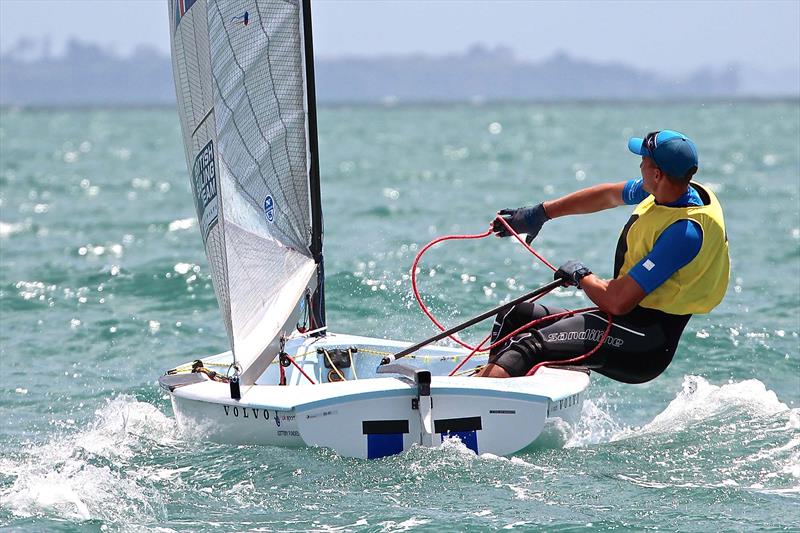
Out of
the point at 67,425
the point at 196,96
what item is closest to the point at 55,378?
the point at 67,425

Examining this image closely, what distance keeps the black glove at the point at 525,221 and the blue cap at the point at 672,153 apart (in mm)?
769

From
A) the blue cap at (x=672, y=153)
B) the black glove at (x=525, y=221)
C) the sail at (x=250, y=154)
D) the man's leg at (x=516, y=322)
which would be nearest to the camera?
the blue cap at (x=672, y=153)

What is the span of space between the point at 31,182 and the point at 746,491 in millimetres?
17349

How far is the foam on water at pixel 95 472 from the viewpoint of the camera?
4508 mm

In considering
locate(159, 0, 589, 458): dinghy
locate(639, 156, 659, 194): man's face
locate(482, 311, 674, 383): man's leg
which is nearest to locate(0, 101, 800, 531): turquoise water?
locate(159, 0, 589, 458): dinghy

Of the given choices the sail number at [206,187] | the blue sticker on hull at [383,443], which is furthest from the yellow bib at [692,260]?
the sail number at [206,187]

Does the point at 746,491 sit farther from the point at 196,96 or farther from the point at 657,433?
the point at 196,96

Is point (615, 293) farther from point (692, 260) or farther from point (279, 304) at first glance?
point (279, 304)

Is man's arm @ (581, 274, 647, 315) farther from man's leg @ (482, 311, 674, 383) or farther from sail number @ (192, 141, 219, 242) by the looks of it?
sail number @ (192, 141, 219, 242)

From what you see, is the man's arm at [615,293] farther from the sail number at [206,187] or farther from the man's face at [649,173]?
the sail number at [206,187]

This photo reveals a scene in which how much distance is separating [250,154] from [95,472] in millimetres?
1550

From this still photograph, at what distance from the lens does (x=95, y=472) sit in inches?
190

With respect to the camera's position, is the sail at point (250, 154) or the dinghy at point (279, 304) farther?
the sail at point (250, 154)

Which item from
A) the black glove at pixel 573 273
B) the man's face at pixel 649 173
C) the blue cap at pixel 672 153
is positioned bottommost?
the black glove at pixel 573 273
